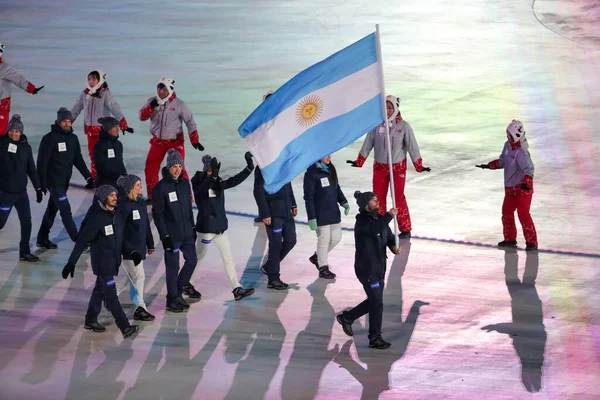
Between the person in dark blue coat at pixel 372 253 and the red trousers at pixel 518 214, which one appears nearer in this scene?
the person in dark blue coat at pixel 372 253

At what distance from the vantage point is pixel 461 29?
2839cm

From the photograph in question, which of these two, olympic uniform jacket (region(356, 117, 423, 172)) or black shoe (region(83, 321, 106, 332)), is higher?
olympic uniform jacket (region(356, 117, 423, 172))

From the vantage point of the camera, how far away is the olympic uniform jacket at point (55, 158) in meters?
15.8

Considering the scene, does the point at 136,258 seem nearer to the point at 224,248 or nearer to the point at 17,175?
the point at 224,248

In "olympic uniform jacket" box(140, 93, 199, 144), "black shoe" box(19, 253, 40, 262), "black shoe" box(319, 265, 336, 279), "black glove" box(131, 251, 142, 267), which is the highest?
"olympic uniform jacket" box(140, 93, 199, 144)

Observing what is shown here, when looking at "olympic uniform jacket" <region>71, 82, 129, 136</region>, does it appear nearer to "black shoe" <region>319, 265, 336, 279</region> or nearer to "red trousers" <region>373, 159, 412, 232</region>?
"red trousers" <region>373, 159, 412, 232</region>

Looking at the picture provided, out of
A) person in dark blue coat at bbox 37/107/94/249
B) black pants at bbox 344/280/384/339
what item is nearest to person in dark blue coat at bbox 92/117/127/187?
person in dark blue coat at bbox 37/107/94/249

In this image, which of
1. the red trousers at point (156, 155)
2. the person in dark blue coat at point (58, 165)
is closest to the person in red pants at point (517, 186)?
the red trousers at point (156, 155)

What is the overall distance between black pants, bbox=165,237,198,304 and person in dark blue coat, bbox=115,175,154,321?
0.28m

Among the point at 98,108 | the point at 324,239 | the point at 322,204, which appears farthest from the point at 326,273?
the point at 98,108

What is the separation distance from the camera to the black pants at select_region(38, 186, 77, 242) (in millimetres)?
15930

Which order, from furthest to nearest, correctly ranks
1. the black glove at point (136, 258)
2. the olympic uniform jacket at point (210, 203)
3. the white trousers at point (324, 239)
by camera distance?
the white trousers at point (324, 239) < the olympic uniform jacket at point (210, 203) < the black glove at point (136, 258)

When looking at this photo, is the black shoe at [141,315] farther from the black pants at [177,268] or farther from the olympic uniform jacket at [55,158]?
the olympic uniform jacket at [55,158]

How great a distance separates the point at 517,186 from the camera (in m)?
16.0
